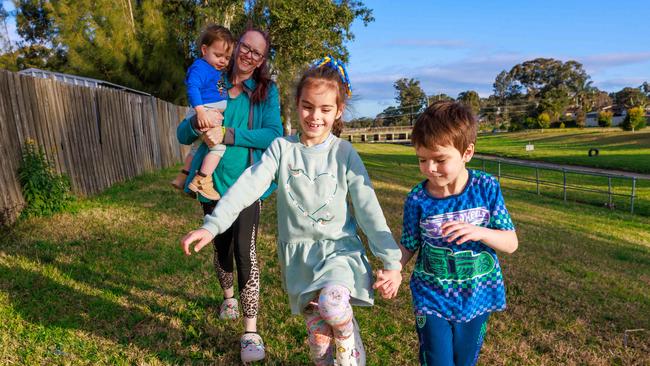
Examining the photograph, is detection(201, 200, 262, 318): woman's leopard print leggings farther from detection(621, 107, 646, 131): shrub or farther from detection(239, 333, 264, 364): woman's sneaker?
detection(621, 107, 646, 131): shrub

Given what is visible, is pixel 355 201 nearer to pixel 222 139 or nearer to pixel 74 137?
pixel 222 139

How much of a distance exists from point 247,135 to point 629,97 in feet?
377

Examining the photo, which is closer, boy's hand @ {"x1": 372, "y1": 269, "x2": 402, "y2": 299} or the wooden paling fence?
boy's hand @ {"x1": 372, "y1": 269, "x2": 402, "y2": 299}

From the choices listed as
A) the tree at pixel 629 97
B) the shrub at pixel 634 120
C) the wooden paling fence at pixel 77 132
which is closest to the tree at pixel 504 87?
the tree at pixel 629 97

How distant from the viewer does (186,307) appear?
4.04 m

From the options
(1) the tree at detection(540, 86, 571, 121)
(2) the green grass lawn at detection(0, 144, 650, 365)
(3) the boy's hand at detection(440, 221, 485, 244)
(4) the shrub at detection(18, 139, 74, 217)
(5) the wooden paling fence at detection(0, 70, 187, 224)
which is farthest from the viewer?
(1) the tree at detection(540, 86, 571, 121)

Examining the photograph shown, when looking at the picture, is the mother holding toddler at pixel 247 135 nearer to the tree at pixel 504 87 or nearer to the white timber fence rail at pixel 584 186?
the white timber fence rail at pixel 584 186

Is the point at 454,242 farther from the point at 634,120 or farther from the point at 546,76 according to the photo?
the point at 546,76

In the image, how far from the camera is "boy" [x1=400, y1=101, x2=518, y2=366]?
7.69 ft

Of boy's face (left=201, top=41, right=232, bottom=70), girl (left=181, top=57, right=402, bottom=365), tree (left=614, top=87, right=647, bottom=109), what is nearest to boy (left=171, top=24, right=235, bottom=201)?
boy's face (left=201, top=41, right=232, bottom=70)

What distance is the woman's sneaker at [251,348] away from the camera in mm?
3141

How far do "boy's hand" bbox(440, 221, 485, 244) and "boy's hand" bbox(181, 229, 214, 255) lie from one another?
109cm

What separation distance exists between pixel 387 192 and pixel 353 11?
17.2 m

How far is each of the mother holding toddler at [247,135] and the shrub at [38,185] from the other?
4743 millimetres
